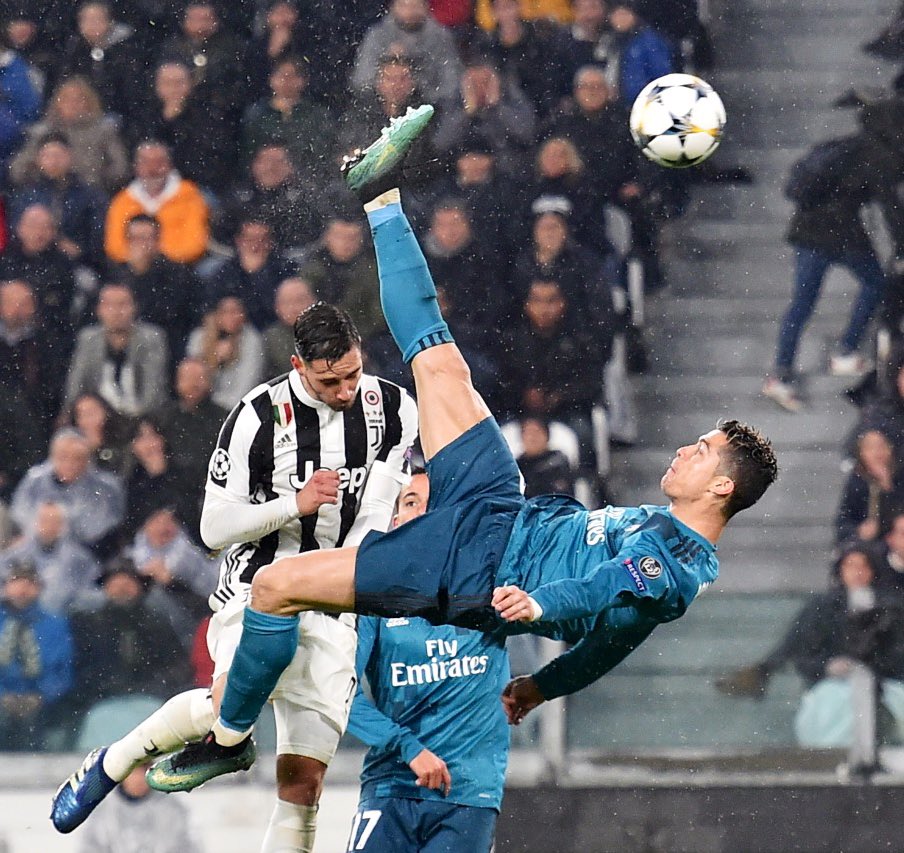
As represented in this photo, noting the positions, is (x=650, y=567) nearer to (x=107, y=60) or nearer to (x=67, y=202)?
(x=67, y=202)

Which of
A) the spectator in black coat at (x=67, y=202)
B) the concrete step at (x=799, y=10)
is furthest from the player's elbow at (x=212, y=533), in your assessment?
the concrete step at (x=799, y=10)

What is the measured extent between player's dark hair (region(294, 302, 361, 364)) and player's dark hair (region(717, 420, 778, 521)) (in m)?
1.08

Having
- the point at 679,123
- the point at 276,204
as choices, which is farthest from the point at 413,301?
the point at 276,204

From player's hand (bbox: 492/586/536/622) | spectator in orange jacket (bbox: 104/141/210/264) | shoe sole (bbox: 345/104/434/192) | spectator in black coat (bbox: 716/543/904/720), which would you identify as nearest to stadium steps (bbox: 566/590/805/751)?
spectator in black coat (bbox: 716/543/904/720)

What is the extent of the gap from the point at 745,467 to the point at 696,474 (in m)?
0.14

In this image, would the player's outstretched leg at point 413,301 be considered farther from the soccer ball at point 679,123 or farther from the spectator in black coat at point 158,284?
the spectator in black coat at point 158,284

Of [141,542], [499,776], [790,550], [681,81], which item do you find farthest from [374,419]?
[790,550]

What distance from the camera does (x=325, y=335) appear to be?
15.1 ft

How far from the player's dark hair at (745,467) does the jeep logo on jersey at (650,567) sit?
0.40 m

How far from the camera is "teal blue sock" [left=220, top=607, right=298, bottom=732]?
4.34 meters

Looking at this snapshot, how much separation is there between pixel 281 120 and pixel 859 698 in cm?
391

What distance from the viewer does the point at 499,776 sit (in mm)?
4434

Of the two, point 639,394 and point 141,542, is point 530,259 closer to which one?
point 639,394

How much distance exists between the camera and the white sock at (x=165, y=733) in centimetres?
496
